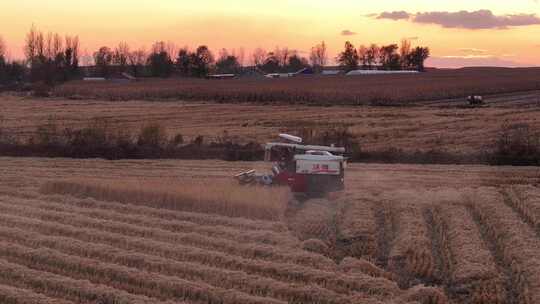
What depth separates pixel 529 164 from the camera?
75.1ft

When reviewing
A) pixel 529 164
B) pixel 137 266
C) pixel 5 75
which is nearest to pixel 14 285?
pixel 137 266

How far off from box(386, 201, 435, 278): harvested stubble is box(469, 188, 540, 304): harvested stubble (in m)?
1.25

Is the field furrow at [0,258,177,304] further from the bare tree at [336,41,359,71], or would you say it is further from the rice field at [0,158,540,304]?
the bare tree at [336,41,359,71]

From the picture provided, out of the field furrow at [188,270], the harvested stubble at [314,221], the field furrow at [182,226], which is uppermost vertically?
the field furrow at [188,270]

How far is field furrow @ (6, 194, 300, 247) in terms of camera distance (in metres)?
12.6

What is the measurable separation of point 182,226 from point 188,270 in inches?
123

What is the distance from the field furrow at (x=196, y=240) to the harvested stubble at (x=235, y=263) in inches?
15.3

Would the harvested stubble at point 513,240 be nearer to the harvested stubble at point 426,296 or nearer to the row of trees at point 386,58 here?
the harvested stubble at point 426,296

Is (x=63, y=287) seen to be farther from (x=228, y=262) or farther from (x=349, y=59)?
(x=349, y=59)

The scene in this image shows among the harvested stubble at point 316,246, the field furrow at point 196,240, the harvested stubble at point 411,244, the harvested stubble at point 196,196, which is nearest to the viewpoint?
the harvested stubble at point 411,244

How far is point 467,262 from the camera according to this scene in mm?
11031

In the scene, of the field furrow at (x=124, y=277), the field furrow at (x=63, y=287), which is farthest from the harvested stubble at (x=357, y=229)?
the field furrow at (x=63, y=287)

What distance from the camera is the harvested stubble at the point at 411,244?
1102 centimetres

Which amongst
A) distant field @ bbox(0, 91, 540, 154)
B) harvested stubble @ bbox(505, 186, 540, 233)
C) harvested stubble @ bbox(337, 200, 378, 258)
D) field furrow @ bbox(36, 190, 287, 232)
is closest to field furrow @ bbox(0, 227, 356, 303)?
harvested stubble @ bbox(337, 200, 378, 258)
